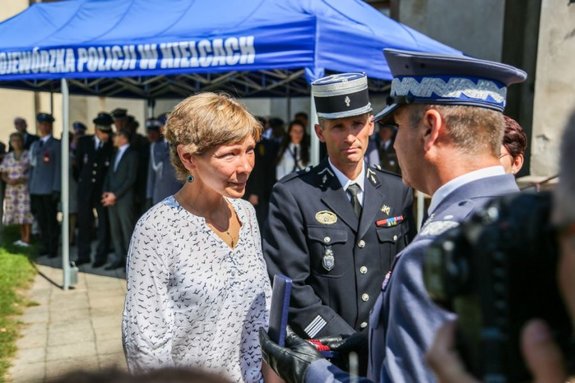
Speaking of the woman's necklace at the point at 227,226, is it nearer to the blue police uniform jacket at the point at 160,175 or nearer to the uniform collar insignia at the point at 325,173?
the uniform collar insignia at the point at 325,173

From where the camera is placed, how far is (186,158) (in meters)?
2.09


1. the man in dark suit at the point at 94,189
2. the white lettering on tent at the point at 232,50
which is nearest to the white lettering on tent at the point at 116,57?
the white lettering on tent at the point at 232,50

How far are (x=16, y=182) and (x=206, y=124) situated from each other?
26.3 ft

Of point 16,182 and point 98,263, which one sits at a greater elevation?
point 16,182

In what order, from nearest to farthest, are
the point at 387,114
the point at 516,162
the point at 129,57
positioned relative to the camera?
the point at 387,114
the point at 516,162
the point at 129,57

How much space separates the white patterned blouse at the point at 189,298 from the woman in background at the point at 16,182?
7.84m

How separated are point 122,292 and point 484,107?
5.86m

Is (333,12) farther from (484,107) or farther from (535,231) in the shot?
(535,231)

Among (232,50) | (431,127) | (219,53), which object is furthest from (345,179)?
(219,53)

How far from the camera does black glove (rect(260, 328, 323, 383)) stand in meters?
1.49

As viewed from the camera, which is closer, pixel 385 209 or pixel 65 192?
pixel 385 209

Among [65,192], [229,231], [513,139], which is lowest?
[65,192]

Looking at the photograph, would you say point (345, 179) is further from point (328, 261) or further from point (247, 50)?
point (247, 50)

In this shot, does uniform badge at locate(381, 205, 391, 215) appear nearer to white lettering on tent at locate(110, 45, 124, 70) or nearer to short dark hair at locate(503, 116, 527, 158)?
short dark hair at locate(503, 116, 527, 158)
